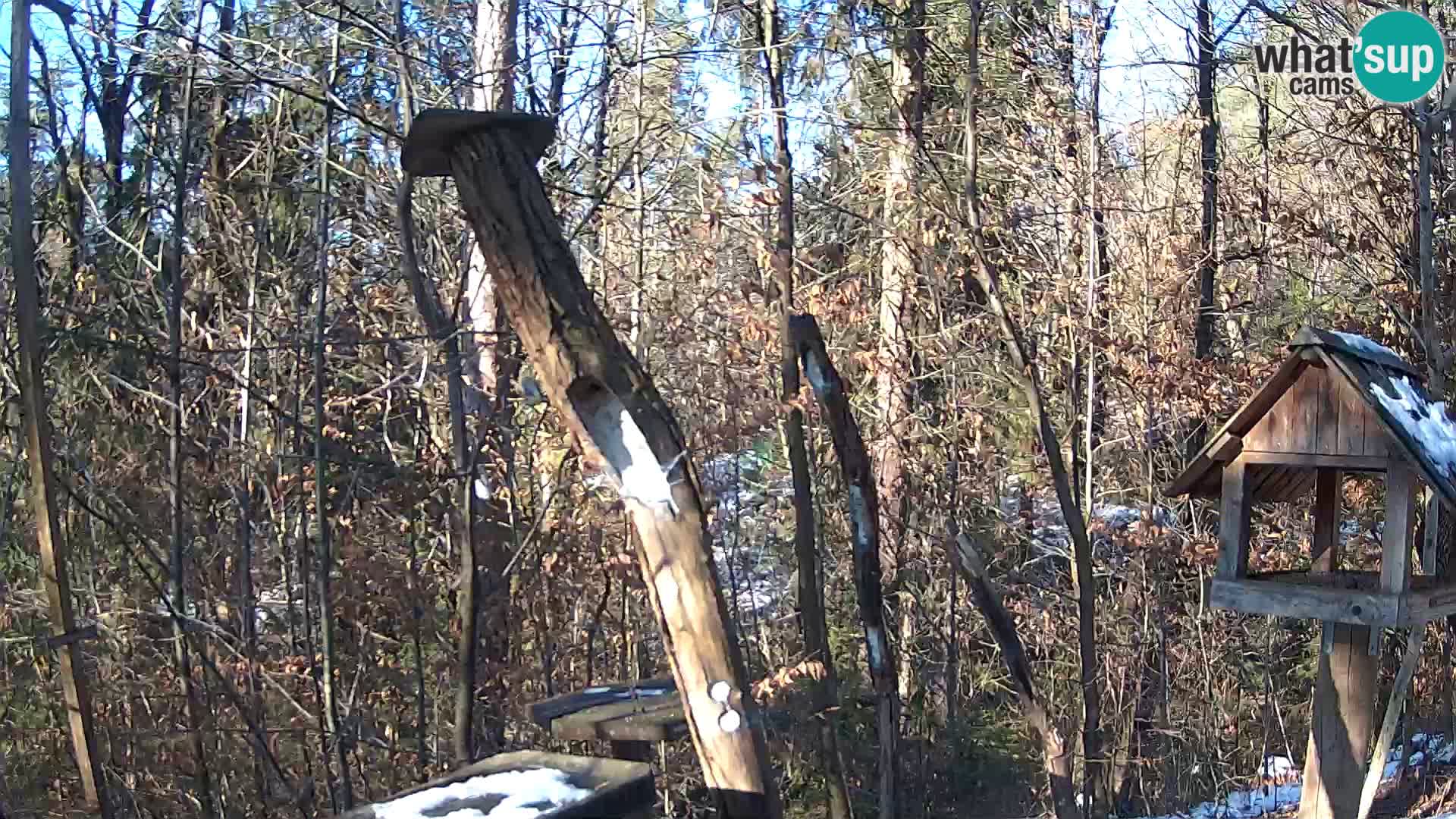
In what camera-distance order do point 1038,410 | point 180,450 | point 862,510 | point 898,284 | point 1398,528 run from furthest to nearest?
point 898,284, point 180,450, point 1038,410, point 862,510, point 1398,528

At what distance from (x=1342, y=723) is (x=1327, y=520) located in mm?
720

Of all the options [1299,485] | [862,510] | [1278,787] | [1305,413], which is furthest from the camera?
[1278,787]

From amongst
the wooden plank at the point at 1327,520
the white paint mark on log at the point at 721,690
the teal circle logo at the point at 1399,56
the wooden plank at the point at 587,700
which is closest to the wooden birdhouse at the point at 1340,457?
the wooden plank at the point at 1327,520

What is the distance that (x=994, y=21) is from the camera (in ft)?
23.2

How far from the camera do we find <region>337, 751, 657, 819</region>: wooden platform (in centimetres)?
266

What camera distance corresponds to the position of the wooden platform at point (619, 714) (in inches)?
161

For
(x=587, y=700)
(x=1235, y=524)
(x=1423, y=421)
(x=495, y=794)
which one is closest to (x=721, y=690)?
(x=495, y=794)

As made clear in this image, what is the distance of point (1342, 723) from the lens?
4148mm

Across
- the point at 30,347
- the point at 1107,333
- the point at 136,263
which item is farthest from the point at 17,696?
the point at 1107,333

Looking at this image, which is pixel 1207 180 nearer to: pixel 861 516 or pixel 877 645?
pixel 861 516

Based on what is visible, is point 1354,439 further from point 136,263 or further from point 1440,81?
point 136,263

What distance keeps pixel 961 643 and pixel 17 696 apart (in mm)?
6060

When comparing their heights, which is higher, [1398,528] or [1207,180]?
[1207,180]

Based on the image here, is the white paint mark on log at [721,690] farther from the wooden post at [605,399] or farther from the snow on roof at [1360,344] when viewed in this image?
the snow on roof at [1360,344]
